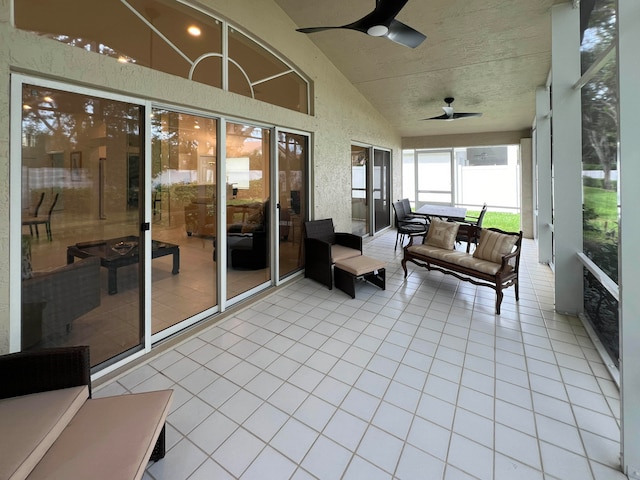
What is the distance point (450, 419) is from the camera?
72.0 inches

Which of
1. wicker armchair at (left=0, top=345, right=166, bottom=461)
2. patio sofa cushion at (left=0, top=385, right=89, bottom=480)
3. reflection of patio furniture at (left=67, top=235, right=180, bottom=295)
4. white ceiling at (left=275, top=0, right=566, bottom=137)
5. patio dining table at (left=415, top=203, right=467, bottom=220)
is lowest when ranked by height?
patio sofa cushion at (left=0, top=385, right=89, bottom=480)

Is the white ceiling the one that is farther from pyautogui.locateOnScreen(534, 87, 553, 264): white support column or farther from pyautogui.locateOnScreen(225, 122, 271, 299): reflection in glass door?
pyautogui.locateOnScreen(225, 122, 271, 299): reflection in glass door

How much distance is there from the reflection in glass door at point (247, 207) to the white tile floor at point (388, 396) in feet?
2.11

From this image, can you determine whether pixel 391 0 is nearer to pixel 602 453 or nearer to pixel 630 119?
pixel 630 119

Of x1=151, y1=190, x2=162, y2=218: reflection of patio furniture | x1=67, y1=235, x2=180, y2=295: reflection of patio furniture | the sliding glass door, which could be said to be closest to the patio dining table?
the sliding glass door

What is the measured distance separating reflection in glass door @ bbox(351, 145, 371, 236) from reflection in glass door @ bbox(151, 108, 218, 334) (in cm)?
413

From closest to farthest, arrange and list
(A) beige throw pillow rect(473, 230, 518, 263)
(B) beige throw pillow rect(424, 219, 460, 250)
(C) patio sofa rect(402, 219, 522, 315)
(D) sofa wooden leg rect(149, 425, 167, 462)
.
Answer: (D) sofa wooden leg rect(149, 425, 167, 462), (C) patio sofa rect(402, 219, 522, 315), (A) beige throw pillow rect(473, 230, 518, 263), (B) beige throw pillow rect(424, 219, 460, 250)

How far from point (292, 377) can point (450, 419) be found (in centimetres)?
108

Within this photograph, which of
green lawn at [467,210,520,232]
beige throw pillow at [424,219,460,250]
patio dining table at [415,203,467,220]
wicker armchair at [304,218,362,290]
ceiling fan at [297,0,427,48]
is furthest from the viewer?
green lawn at [467,210,520,232]

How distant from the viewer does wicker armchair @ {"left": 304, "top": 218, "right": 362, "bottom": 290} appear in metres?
4.11

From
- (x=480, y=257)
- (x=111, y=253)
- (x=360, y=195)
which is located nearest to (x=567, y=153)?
(x=480, y=257)

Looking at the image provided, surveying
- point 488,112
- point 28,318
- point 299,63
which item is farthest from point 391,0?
point 488,112

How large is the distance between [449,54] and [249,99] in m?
3.05

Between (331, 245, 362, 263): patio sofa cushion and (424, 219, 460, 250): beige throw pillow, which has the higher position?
(424, 219, 460, 250): beige throw pillow
